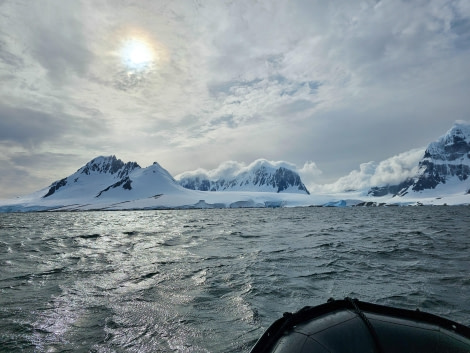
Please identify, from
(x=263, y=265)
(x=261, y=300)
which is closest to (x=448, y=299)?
(x=261, y=300)

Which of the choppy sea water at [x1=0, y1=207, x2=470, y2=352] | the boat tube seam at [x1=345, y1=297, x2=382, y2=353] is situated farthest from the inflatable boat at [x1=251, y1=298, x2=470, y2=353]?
the choppy sea water at [x1=0, y1=207, x2=470, y2=352]

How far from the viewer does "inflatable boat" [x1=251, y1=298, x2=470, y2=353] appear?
4.29 meters

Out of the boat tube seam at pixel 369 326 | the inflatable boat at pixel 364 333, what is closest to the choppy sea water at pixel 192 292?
the inflatable boat at pixel 364 333

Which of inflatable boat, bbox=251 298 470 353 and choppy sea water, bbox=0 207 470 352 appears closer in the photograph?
inflatable boat, bbox=251 298 470 353

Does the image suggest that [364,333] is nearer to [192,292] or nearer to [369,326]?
[369,326]

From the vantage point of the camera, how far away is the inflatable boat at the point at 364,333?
4289mm

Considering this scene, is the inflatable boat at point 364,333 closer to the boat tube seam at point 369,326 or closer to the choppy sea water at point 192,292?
the boat tube seam at point 369,326

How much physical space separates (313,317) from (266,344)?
106cm

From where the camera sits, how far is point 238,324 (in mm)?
8516

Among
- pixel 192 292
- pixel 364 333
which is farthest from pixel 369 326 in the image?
pixel 192 292

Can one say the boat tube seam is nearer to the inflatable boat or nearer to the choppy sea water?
the inflatable boat

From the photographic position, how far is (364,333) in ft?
14.8

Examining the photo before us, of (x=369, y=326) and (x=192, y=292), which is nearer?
(x=369, y=326)

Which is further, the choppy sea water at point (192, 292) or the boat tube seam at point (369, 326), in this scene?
the choppy sea water at point (192, 292)
